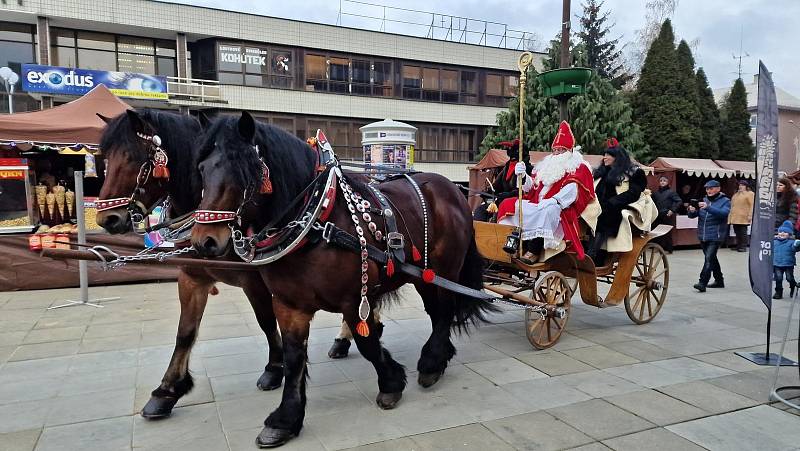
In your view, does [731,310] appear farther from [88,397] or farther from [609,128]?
[609,128]

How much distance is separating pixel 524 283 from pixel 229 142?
3751mm

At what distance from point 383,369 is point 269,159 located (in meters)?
1.68

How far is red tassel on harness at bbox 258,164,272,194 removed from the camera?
297cm

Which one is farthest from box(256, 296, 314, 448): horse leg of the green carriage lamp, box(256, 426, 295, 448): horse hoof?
the green carriage lamp

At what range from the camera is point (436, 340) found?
13.9ft

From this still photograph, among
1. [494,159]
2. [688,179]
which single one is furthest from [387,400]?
[688,179]

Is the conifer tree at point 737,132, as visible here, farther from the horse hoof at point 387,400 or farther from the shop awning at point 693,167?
the horse hoof at point 387,400

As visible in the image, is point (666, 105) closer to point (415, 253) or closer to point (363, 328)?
point (415, 253)

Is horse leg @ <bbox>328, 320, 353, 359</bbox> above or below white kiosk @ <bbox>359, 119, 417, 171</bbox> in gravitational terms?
below

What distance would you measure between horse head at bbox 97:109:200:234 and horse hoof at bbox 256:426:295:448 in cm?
157

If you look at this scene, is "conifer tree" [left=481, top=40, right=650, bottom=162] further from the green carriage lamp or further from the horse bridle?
the horse bridle

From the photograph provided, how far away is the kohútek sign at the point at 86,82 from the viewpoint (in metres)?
17.6

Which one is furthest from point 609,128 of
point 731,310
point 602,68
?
point 731,310

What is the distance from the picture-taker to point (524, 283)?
18.2 feet
